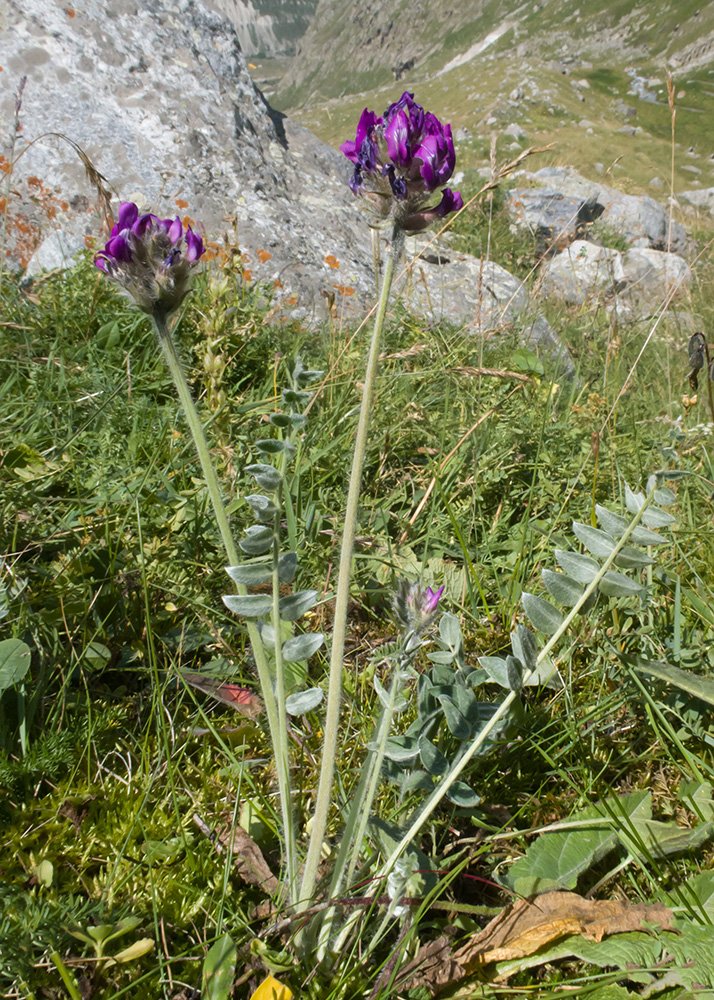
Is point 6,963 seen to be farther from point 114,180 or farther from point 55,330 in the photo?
point 114,180

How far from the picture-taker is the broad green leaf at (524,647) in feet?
3.12

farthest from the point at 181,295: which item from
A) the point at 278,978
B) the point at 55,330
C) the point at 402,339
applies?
the point at 402,339

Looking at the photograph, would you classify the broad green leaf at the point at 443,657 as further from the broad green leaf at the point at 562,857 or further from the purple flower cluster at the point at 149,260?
the purple flower cluster at the point at 149,260

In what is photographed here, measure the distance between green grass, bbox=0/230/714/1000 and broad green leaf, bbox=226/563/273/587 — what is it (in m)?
0.36

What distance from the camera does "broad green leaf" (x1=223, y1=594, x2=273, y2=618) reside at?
3.37 feet

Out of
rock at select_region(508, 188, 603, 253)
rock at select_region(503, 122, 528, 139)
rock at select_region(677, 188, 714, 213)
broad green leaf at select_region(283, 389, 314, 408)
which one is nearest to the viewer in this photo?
broad green leaf at select_region(283, 389, 314, 408)

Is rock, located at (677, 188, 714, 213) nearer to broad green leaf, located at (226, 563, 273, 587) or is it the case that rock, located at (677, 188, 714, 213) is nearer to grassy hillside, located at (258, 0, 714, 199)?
grassy hillside, located at (258, 0, 714, 199)

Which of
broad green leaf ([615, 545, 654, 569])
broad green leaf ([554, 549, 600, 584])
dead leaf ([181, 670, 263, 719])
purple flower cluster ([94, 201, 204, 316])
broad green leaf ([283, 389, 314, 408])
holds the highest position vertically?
purple flower cluster ([94, 201, 204, 316])

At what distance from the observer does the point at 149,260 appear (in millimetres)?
972

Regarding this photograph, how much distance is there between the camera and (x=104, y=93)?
4.75 m

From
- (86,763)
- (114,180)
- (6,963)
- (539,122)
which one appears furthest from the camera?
(539,122)

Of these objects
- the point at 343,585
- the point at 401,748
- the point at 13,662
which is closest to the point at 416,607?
the point at 343,585

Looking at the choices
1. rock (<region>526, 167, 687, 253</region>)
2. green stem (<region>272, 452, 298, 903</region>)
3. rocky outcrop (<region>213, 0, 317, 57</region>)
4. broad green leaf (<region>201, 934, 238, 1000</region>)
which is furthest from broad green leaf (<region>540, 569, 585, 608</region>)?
rocky outcrop (<region>213, 0, 317, 57</region>)

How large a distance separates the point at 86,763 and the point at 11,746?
0.50ft
